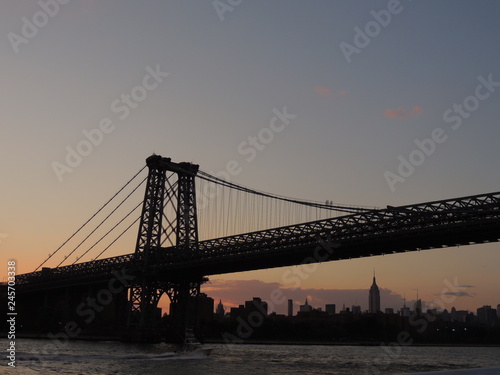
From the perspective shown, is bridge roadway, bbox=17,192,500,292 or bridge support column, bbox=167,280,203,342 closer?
bridge roadway, bbox=17,192,500,292

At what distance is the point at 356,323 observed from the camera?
190m

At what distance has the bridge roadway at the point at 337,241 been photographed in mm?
56250

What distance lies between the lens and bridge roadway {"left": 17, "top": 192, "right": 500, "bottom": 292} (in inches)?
2215

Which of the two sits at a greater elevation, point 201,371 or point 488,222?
point 488,222

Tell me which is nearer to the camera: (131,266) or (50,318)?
(131,266)

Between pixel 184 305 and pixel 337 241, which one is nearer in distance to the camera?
pixel 337 241

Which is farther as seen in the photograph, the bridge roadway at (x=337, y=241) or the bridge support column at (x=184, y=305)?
the bridge support column at (x=184, y=305)

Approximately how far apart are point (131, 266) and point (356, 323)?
118660 mm

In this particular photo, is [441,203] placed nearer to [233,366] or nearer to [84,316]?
[233,366]

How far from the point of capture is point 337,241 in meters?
65.1

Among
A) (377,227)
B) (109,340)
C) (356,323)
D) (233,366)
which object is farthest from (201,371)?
(356,323)

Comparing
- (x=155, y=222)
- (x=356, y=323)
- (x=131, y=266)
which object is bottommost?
(x=356, y=323)

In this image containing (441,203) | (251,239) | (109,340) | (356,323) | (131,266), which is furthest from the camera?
(356,323)

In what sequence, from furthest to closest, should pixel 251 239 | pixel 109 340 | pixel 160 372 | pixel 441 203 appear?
pixel 109 340 → pixel 251 239 → pixel 441 203 → pixel 160 372
